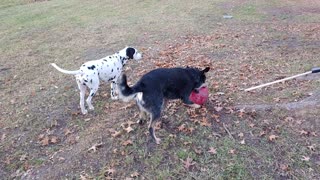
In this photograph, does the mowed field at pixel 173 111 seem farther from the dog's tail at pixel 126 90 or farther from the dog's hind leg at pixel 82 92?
the dog's tail at pixel 126 90

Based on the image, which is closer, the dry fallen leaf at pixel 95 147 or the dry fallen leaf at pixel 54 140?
the dry fallen leaf at pixel 95 147

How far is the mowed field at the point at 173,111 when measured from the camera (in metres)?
4.47

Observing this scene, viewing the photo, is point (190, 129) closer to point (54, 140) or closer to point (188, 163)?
point (188, 163)

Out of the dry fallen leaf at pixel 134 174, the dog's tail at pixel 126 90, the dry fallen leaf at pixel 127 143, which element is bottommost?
the dry fallen leaf at pixel 134 174

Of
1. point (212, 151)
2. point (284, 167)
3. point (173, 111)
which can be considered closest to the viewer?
point (284, 167)

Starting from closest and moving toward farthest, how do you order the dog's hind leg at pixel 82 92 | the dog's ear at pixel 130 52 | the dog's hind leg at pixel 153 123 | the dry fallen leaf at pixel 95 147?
1. the dog's hind leg at pixel 153 123
2. the dry fallen leaf at pixel 95 147
3. the dog's hind leg at pixel 82 92
4. the dog's ear at pixel 130 52

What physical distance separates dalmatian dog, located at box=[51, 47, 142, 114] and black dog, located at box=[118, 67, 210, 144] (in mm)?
1196

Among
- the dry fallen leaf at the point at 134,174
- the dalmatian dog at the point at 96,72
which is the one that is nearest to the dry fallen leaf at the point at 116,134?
the dry fallen leaf at the point at 134,174

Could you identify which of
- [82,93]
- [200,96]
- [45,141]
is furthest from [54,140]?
[200,96]

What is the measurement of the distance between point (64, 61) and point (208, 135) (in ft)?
17.6

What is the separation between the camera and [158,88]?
15.5 ft

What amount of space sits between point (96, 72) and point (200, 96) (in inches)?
75.7

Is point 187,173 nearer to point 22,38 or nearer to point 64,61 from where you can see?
point 64,61

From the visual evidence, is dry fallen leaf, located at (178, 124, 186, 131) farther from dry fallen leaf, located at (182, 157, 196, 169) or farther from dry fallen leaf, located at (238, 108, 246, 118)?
dry fallen leaf, located at (238, 108, 246, 118)
